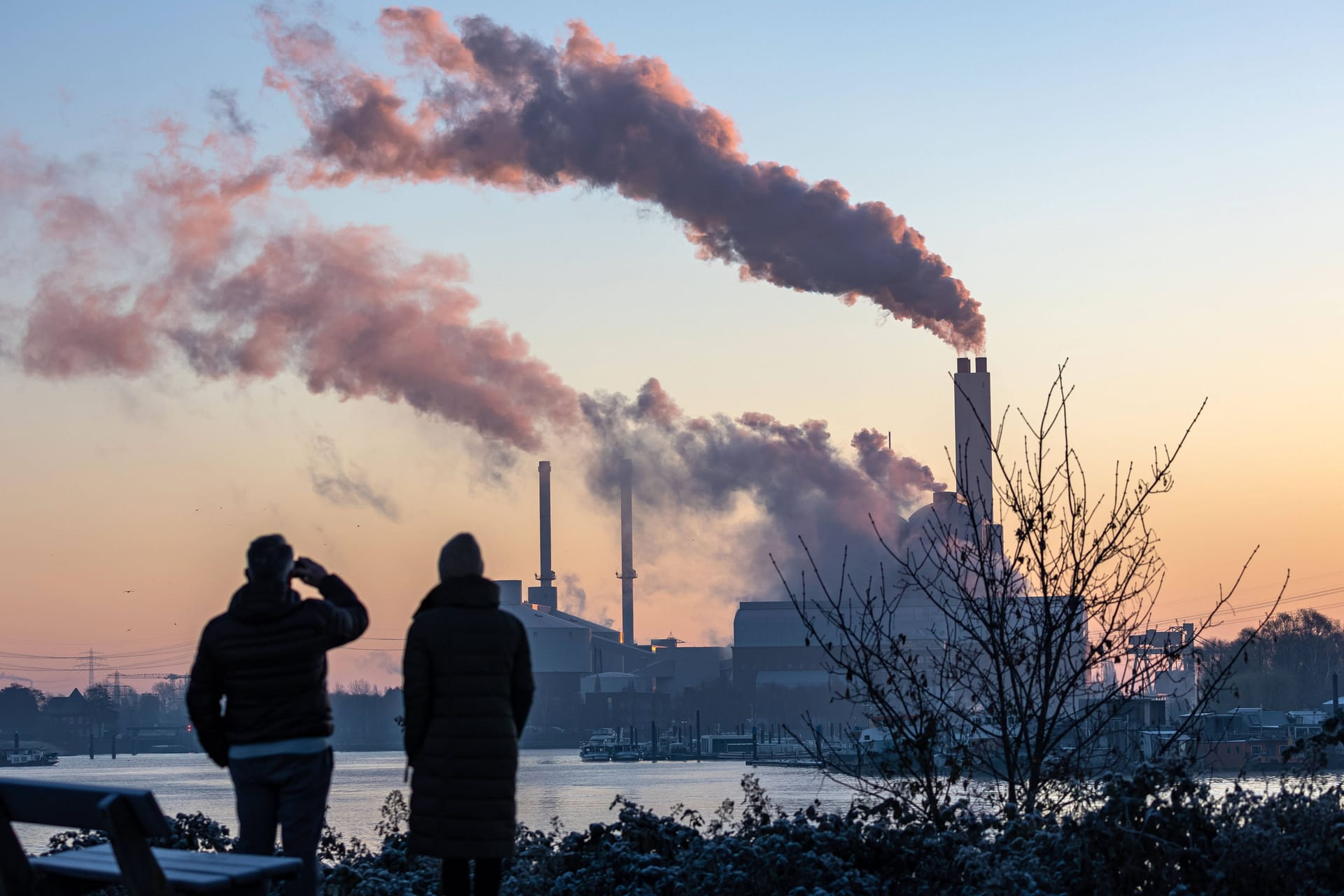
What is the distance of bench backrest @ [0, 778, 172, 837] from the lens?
421 centimetres

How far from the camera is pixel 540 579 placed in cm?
14500

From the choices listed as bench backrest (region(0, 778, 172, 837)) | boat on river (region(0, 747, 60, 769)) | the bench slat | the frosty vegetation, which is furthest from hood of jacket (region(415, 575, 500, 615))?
boat on river (region(0, 747, 60, 769))

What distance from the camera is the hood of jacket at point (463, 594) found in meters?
5.52

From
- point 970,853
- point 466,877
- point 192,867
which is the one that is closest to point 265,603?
point 192,867

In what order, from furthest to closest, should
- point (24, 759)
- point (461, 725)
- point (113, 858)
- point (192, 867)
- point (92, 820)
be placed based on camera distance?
point (24, 759) < point (461, 725) < point (113, 858) < point (192, 867) < point (92, 820)

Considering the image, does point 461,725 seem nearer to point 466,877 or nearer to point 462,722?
point 462,722

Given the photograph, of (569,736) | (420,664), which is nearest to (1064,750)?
(420,664)

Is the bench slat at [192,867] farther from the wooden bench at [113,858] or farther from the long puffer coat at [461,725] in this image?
the long puffer coat at [461,725]

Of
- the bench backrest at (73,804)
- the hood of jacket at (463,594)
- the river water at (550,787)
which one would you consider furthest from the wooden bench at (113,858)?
the river water at (550,787)

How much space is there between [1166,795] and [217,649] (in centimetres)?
521

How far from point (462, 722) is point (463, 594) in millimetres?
466

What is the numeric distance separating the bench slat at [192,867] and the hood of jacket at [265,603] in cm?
87

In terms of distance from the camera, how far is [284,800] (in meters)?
5.38

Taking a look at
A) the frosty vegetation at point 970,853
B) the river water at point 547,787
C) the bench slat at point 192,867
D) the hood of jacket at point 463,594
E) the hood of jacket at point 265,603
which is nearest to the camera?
the bench slat at point 192,867
